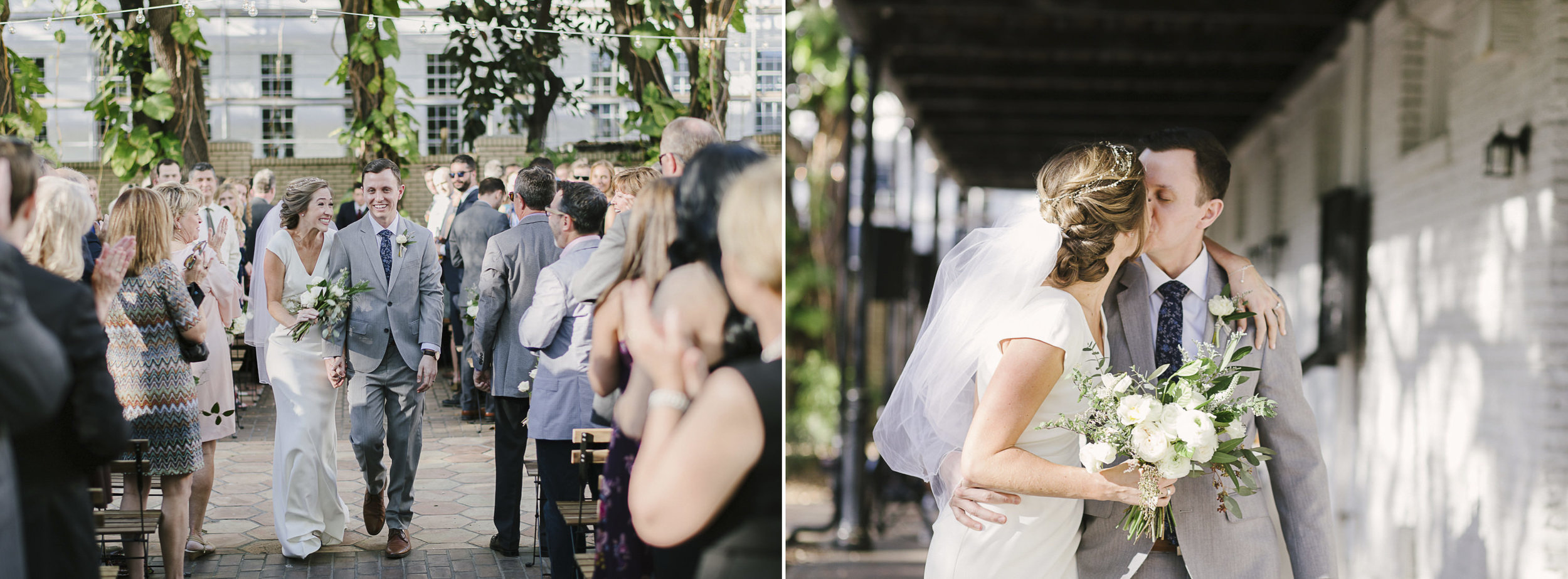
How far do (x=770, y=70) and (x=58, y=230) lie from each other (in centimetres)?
152

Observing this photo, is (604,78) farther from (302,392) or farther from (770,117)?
(302,392)

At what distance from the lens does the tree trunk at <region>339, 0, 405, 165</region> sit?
2.62m

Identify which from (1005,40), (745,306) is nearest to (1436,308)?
(1005,40)

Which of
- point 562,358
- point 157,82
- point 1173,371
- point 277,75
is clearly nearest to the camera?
point 157,82

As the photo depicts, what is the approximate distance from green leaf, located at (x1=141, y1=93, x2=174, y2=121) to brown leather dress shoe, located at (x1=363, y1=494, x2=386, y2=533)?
105 centimetres

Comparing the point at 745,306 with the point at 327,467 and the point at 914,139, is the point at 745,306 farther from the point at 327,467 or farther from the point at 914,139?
the point at 914,139

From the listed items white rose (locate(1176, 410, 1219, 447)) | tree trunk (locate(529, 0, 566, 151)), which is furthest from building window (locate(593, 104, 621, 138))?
white rose (locate(1176, 410, 1219, 447))

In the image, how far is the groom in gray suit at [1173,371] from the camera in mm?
2596

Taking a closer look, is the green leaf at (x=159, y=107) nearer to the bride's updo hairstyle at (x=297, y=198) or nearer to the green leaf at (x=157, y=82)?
the green leaf at (x=157, y=82)

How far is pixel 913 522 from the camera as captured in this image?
422 inches

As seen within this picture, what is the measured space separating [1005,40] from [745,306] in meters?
6.46

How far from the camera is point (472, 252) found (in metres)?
2.90

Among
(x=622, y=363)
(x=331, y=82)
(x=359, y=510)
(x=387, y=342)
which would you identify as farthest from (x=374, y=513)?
(x=331, y=82)

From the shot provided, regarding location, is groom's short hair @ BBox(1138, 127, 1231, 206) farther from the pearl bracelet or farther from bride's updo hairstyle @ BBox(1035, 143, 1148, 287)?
the pearl bracelet
